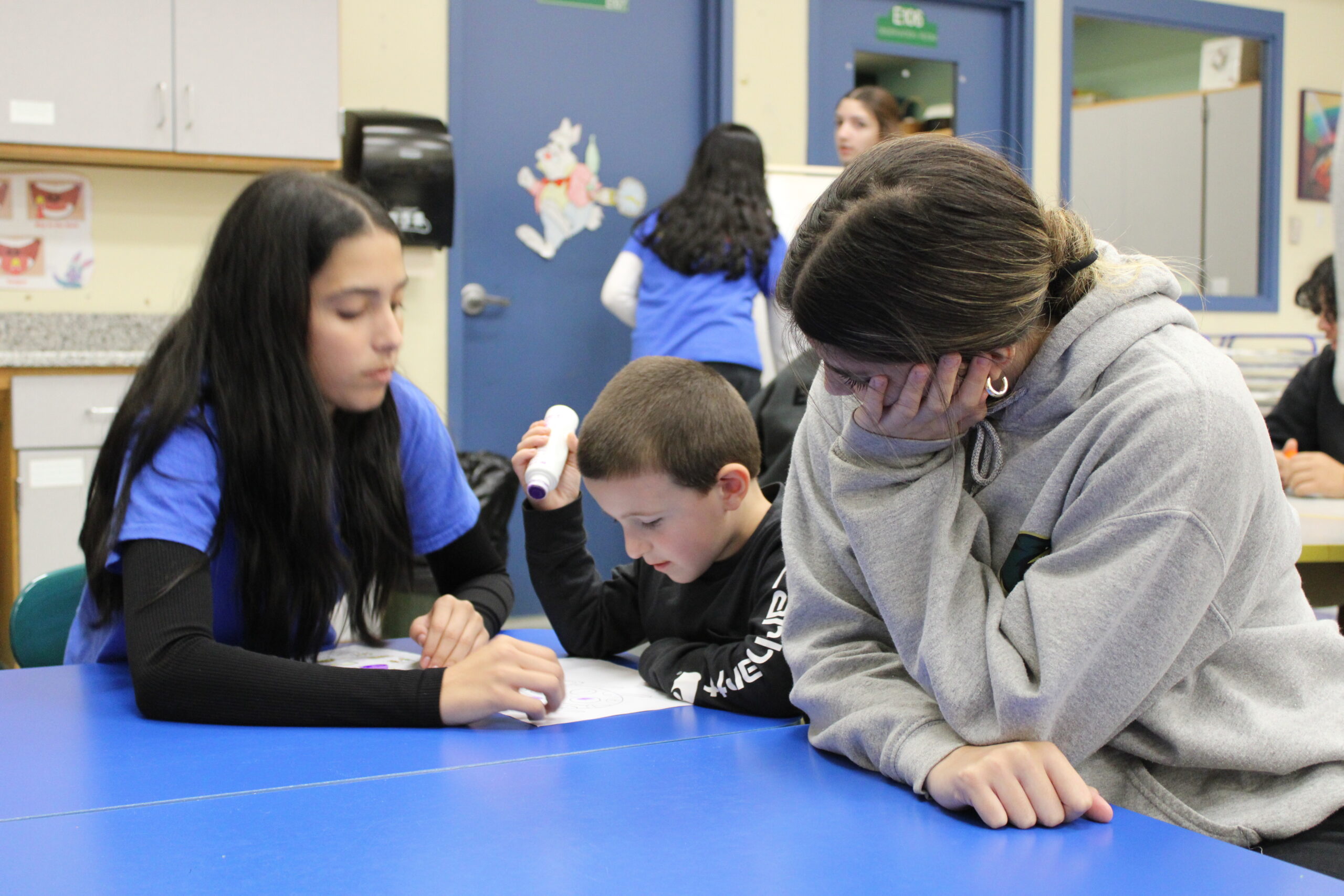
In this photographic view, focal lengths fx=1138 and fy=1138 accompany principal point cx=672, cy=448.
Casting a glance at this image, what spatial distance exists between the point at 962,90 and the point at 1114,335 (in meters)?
3.82

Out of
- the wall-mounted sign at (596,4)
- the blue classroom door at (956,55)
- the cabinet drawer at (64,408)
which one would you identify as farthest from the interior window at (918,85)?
the cabinet drawer at (64,408)

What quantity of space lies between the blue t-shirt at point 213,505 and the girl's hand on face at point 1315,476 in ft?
5.28

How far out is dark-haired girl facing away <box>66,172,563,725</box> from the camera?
1.16m

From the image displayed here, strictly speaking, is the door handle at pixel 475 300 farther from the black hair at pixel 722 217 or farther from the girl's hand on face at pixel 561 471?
the girl's hand on face at pixel 561 471

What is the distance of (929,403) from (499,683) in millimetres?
475

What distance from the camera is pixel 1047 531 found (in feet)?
2.93

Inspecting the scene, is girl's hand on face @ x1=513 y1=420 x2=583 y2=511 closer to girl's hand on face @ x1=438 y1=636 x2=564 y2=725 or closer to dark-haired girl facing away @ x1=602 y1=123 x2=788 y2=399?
girl's hand on face @ x1=438 y1=636 x2=564 y2=725

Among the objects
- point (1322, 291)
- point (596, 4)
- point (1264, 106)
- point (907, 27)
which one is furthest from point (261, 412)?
point (1264, 106)

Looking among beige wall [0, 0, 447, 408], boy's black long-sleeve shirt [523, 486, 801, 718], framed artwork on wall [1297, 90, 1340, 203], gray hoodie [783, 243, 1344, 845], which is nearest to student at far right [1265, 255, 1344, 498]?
boy's black long-sleeve shirt [523, 486, 801, 718]

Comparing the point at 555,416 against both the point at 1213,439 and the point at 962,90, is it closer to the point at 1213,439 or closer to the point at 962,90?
the point at 1213,439

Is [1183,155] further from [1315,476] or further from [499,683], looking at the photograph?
[499,683]

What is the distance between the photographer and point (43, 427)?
2.80 meters

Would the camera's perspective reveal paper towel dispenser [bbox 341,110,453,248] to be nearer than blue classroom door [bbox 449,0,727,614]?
Yes

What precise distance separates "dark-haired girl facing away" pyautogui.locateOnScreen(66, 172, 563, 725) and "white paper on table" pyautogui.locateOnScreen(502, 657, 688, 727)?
35 millimetres
